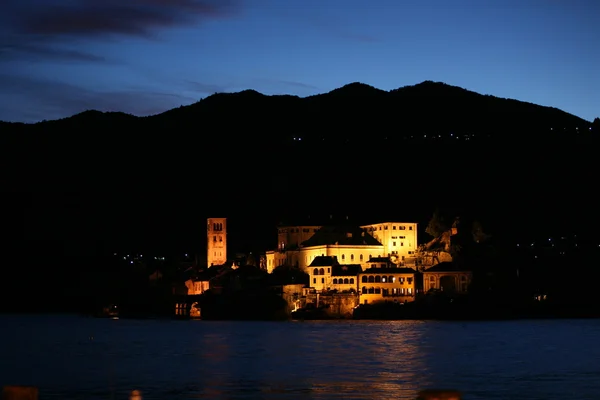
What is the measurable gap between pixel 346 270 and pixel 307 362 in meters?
46.8

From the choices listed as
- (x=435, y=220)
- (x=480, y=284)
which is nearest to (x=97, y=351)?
(x=480, y=284)

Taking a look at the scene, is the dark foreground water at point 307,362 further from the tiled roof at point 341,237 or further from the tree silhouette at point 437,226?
the tree silhouette at point 437,226

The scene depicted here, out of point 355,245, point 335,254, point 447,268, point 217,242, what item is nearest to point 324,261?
point 335,254

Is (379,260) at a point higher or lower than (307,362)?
higher

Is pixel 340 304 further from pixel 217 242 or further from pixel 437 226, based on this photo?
pixel 217 242

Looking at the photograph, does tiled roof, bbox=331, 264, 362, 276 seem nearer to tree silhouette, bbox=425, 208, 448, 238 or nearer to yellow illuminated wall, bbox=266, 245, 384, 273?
yellow illuminated wall, bbox=266, 245, 384, 273

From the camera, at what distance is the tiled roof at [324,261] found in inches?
3597

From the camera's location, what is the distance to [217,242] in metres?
114

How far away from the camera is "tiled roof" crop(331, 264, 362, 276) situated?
9012 cm

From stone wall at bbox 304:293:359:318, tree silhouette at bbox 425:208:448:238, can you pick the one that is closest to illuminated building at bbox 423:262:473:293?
stone wall at bbox 304:293:359:318

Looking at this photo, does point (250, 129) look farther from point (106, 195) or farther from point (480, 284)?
point (480, 284)

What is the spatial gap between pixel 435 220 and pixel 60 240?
74421mm

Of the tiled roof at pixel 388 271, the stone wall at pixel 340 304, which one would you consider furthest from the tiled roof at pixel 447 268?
the stone wall at pixel 340 304

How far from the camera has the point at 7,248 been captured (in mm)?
161375
